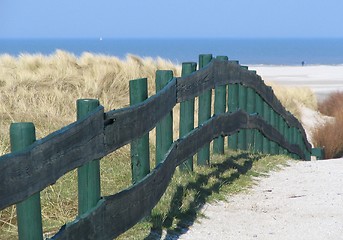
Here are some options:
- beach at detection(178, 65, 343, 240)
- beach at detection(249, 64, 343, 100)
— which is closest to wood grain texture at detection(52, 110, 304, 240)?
beach at detection(178, 65, 343, 240)

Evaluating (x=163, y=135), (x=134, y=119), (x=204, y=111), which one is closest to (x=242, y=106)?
(x=204, y=111)

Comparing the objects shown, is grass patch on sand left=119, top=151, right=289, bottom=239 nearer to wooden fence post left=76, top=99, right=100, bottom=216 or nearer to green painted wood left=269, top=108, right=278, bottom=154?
wooden fence post left=76, top=99, right=100, bottom=216

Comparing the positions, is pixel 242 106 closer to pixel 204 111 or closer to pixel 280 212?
pixel 204 111

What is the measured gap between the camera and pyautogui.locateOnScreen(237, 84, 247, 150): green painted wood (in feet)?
29.3

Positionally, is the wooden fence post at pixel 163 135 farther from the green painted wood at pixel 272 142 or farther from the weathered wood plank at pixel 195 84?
the green painted wood at pixel 272 142

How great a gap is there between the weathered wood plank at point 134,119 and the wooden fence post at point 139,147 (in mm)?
98

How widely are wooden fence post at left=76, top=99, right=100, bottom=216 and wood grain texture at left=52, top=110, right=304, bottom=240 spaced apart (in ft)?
0.20

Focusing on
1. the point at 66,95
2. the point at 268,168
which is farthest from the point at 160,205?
the point at 66,95

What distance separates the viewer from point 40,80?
1460 centimetres

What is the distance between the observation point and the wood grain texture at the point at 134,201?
347 centimetres

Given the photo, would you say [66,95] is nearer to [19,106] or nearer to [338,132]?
[19,106]

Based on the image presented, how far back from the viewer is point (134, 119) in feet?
13.9

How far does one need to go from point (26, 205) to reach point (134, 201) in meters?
1.36

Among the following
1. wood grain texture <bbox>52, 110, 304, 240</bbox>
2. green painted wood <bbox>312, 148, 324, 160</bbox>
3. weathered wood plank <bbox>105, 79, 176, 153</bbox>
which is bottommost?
green painted wood <bbox>312, 148, 324, 160</bbox>
